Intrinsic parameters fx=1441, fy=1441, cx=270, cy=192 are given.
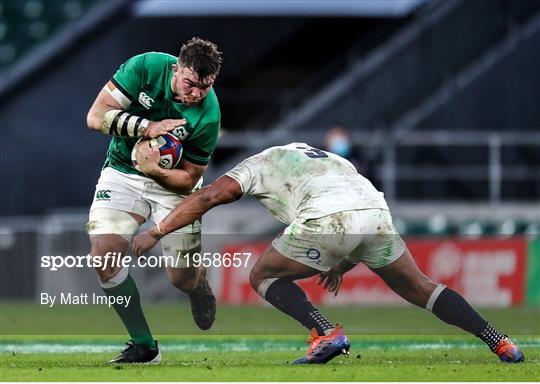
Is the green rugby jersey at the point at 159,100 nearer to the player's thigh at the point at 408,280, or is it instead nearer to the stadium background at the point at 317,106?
the player's thigh at the point at 408,280

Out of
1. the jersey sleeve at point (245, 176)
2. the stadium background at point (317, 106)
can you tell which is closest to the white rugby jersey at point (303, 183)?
the jersey sleeve at point (245, 176)

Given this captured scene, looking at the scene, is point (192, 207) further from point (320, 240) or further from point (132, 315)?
point (132, 315)

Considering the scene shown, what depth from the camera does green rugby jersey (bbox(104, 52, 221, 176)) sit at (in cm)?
955

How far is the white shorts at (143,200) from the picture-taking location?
9.77 m

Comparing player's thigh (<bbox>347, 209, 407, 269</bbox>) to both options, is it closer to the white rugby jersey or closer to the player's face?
the white rugby jersey

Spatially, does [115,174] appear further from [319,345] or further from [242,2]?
[242,2]

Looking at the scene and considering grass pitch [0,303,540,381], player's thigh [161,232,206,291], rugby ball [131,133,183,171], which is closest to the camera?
grass pitch [0,303,540,381]

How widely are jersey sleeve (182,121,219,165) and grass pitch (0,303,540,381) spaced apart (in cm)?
138

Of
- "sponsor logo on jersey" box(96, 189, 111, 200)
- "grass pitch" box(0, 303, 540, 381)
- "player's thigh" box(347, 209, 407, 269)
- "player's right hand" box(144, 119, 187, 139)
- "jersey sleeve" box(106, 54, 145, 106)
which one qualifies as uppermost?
"jersey sleeve" box(106, 54, 145, 106)

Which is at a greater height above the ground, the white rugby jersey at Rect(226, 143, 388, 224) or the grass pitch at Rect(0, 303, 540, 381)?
the white rugby jersey at Rect(226, 143, 388, 224)

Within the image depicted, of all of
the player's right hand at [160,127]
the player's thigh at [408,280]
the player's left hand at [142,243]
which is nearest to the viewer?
the player's left hand at [142,243]

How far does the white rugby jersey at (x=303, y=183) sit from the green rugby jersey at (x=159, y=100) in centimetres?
63

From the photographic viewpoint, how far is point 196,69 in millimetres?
9078

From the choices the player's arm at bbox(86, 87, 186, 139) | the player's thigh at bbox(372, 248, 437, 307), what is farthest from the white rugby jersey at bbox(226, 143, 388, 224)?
the player's arm at bbox(86, 87, 186, 139)
